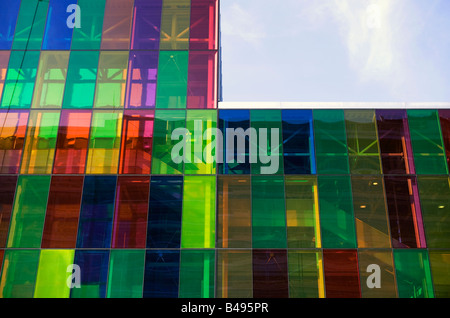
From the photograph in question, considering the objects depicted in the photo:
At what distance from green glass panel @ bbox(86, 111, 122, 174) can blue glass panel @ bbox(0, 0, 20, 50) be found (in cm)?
595

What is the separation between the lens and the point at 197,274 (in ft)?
52.3

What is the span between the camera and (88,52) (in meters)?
19.2

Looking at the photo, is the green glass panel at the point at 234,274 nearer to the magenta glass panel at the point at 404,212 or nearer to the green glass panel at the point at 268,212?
the green glass panel at the point at 268,212

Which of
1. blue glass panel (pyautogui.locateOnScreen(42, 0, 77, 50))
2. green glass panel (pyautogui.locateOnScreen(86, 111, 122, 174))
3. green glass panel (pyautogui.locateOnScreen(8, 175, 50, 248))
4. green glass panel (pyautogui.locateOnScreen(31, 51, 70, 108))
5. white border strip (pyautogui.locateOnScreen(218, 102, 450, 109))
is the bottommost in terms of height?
green glass panel (pyautogui.locateOnScreen(8, 175, 50, 248))

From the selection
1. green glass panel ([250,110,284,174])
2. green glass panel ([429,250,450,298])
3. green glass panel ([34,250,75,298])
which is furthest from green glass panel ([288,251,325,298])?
green glass panel ([34,250,75,298])

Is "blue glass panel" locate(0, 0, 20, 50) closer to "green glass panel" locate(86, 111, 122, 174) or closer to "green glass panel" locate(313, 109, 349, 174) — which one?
"green glass panel" locate(86, 111, 122, 174)

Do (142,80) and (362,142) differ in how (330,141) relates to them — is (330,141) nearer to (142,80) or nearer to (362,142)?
(362,142)

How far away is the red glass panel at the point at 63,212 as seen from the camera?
16312 mm

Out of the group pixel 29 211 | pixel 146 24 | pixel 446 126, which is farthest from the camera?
pixel 146 24

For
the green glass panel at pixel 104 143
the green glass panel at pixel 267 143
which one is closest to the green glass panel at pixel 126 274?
the green glass panel at pixel 104 143

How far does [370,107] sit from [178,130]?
887cm

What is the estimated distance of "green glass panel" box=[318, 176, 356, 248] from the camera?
16478mm

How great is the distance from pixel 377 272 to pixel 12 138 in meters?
16.7

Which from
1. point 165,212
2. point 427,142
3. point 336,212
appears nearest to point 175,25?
point 165,212
